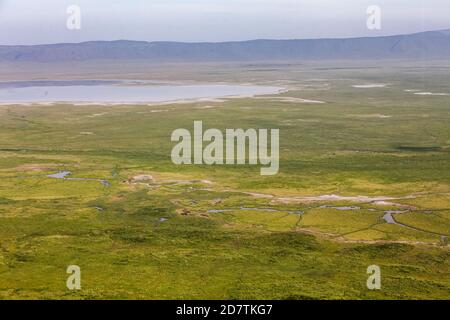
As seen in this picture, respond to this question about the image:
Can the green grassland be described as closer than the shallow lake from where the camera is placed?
Yes

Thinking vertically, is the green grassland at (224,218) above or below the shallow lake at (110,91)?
below

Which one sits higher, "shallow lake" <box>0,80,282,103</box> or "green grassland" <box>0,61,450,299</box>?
"shallow lake" <box>0,80,282,103</box>

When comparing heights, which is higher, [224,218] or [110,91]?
[110,91]

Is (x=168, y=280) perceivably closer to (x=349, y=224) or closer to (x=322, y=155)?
(x=349, y=224)

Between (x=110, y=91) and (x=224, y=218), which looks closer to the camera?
(x=224, y=218)
